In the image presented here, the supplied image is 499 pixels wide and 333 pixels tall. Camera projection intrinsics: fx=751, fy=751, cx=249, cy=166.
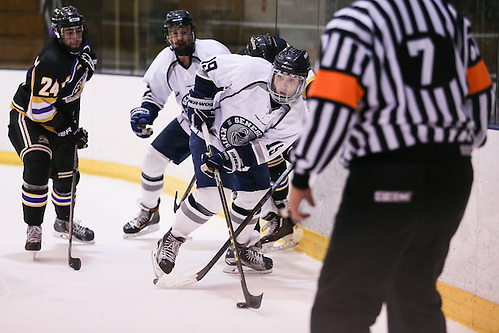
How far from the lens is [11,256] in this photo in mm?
3295

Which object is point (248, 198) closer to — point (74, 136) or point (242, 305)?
point (242, 305)

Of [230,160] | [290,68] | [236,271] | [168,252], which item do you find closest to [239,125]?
[230,160]

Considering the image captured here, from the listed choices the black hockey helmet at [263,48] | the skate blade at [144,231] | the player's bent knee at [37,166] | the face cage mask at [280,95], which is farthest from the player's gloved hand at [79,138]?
the face cage mask at [280,95]

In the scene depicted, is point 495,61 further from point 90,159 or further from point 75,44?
point 90,159

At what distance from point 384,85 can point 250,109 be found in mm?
1397

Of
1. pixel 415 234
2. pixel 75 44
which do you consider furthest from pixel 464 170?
pixel 75 44

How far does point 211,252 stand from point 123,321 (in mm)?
1074

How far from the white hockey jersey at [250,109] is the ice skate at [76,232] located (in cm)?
108

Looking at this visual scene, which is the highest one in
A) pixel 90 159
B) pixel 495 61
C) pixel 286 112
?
pixel 495 61

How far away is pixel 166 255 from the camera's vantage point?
2.85m

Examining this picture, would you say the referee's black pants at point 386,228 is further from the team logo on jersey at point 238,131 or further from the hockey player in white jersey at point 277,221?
the hockey player in white jersey at point 277,221

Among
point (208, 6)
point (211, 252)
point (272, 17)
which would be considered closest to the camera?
point (211, 252)

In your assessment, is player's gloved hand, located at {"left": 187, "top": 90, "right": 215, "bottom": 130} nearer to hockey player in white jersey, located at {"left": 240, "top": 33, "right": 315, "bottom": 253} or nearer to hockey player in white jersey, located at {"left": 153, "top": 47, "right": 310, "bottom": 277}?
hockey player in white jersey, located at {"left": 153, "top": 47, "right": 310, "bottom": 277}

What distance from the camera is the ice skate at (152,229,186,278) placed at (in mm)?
2836
